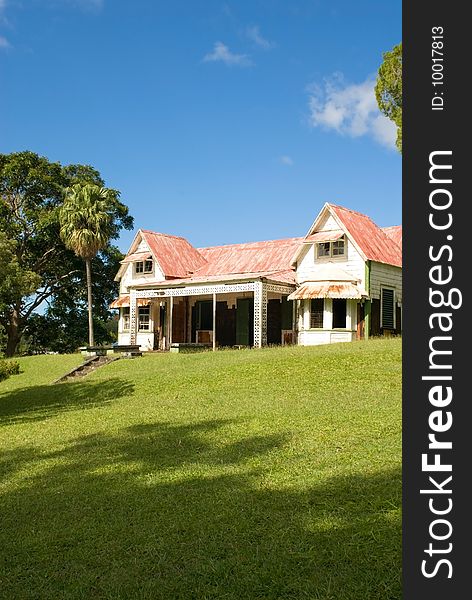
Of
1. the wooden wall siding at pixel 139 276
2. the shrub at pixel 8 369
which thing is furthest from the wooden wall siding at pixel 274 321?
the shrub at pixel 8 369

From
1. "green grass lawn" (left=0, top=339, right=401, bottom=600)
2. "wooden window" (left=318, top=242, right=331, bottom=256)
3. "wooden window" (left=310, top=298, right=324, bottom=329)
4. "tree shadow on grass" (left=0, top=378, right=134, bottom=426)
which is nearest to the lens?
"green grass lawn" (left=0, top=339, right=401, bottom=600)

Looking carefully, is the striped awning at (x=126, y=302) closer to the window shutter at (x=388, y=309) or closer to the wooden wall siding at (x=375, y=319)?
the wooden wall siding at (x=375, y=319)

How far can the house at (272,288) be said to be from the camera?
2767 cm

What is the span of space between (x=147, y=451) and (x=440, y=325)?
8.54 metres

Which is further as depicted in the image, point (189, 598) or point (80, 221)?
point (80, 221)

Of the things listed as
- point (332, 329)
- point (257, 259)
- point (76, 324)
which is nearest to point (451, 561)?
point (332, 329)

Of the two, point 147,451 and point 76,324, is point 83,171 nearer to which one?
point 76,324

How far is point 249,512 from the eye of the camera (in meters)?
6.62

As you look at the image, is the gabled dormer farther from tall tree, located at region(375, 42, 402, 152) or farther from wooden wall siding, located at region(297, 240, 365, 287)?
tall tree, located at region(375, 42, 402, 152)

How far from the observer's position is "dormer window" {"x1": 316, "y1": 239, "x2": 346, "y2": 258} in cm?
2862

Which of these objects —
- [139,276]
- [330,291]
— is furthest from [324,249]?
[139,276]

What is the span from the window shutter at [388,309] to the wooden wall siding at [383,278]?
0.35 metres

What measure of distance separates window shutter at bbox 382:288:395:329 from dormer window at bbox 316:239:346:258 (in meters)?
2.83

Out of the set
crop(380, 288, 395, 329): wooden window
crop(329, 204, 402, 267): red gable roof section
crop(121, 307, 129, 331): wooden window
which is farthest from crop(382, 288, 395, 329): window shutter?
crop(121, 307, 129, 331): wooden window
